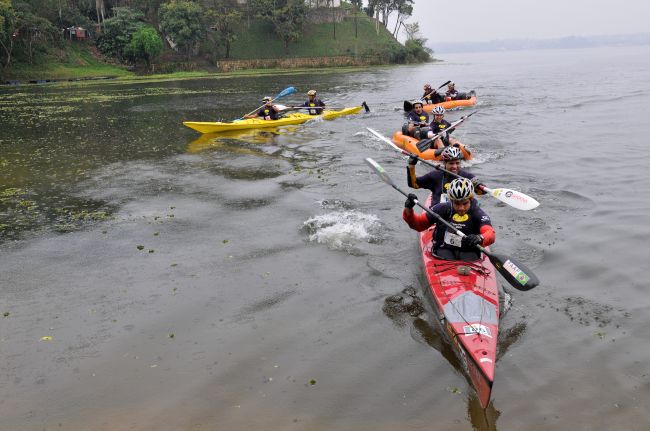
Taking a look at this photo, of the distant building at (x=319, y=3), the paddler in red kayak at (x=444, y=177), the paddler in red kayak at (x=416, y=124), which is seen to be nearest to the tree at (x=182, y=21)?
the distant building at (x=319, y=3)

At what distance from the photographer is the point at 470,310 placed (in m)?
7.11

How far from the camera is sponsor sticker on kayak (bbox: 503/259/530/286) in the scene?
7.06 m

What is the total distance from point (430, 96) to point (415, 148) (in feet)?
38.6

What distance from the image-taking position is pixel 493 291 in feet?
25.5

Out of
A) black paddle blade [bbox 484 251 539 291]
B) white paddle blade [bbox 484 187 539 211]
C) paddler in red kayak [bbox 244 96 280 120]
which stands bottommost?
black paddle blade [bbox 484 251 539 291]

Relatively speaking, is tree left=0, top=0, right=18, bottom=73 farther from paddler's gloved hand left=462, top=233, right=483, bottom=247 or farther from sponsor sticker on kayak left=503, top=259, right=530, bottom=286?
sponsor sticker on kayak left=503, top=259, right=530, bottom=286

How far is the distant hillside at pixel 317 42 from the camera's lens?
85.2 m

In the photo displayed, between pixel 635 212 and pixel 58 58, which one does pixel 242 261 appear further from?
pixel 58 58

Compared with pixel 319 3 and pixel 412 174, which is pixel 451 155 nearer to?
pixel 412 174

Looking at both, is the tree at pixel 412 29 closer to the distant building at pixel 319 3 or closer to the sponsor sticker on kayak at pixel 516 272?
the distant building at pixel 319 3

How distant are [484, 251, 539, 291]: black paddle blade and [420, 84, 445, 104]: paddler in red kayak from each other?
21.8 meters

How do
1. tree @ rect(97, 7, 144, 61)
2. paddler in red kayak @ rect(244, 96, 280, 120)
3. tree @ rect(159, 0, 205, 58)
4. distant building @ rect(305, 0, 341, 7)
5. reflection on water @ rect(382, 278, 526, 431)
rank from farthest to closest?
distant building @ rect(305, 0, 341, 7) < tree @ rect(159, 0, 205, 58) < tree @ rect(97, 7, 144, 61) < paddler in red kayak @ rect(244, 96, 280, 120) < reflection on water @ rect(382, 278, 526, 431)

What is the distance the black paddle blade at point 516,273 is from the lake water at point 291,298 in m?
0.93

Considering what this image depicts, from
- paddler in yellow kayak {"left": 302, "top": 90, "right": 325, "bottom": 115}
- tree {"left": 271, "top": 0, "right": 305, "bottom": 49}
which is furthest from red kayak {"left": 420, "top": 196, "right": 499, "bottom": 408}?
tree {"left": 271, "top": 0, "right": 305, "bottom": 49}
